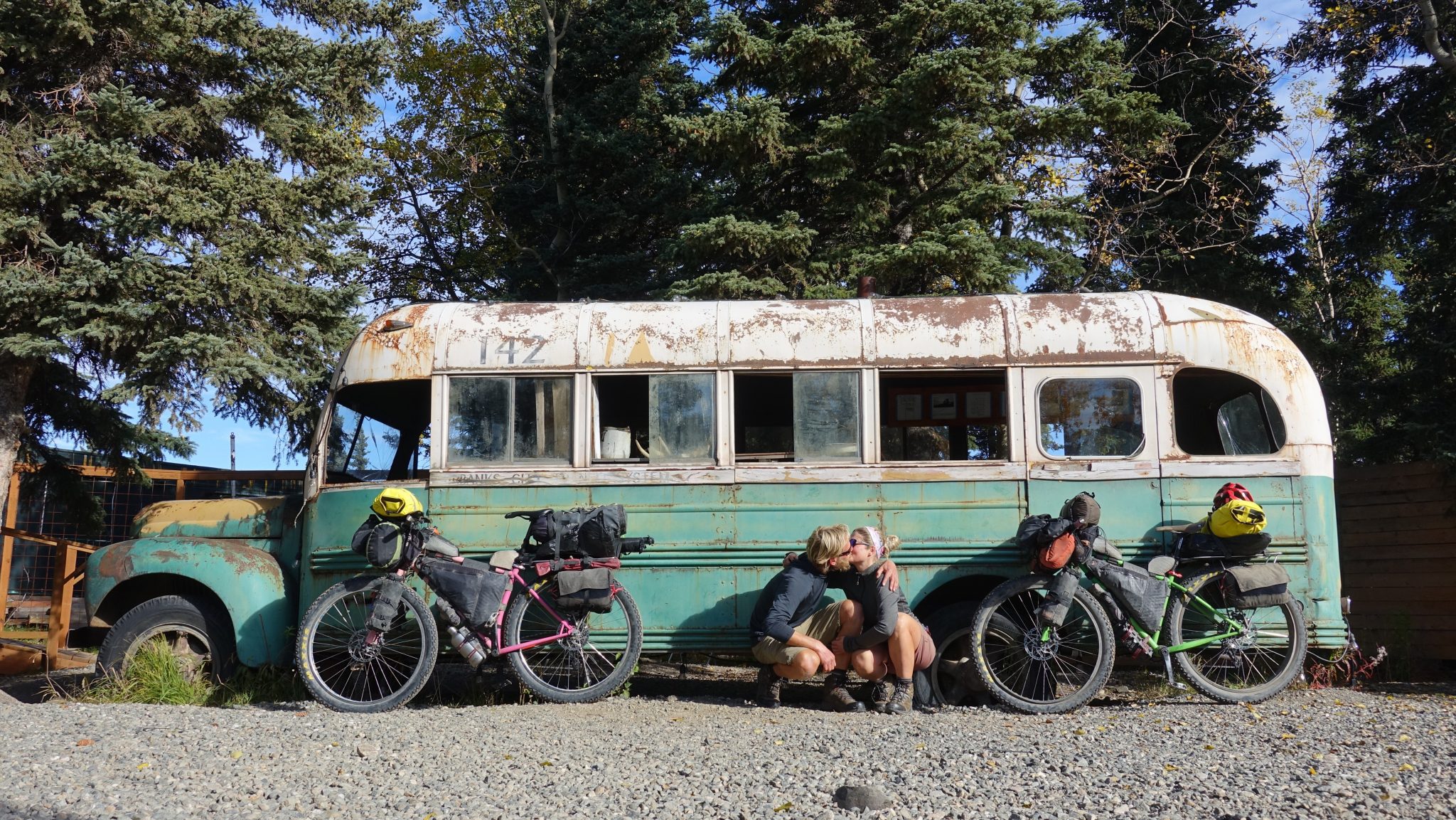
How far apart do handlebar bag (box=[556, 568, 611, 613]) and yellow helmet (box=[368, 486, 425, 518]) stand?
1064 millimetres

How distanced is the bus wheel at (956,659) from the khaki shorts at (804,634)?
2.25ft

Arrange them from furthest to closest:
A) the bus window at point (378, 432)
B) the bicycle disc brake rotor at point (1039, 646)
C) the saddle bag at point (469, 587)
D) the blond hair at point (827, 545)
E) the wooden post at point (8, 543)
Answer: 1. the wooden post at point (8, 543)
2. the bus window at point (378, 432)
3. the saddle bag at point (469, 587)
4. the bicycle disc brake rotor at point (1039, 646)
5. the blond hair at point (827, 545)

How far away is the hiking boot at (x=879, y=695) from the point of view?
694 cm

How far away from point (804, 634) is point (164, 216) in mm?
8026

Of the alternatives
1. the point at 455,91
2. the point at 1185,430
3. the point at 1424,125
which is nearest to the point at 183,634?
the point at 1185,430

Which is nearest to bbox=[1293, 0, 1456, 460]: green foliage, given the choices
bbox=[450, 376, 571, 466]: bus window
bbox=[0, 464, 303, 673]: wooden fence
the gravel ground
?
the gravel ground

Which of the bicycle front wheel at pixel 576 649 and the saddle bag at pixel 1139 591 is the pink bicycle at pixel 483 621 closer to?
the bicycle front wheel at pixel 576 649

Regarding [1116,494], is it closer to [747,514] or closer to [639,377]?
[747,514]

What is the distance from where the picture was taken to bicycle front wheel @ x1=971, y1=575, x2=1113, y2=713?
6.87 metres

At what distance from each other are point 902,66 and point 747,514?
8.45 meters

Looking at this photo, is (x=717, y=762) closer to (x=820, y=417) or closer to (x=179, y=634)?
(x=820, y=417)

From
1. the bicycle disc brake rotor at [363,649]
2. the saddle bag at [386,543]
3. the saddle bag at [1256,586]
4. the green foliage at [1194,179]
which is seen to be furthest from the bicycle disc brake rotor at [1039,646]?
the green foliage at [1194,179]

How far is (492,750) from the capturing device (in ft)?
18.0

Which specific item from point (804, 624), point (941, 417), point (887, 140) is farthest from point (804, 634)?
point (887, 140)
